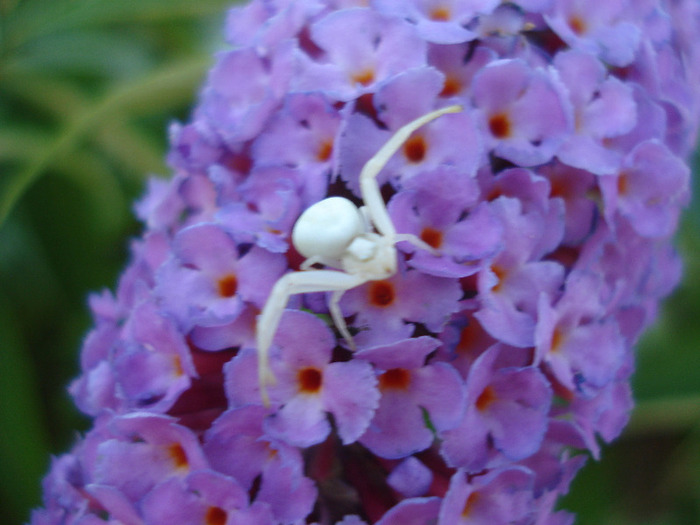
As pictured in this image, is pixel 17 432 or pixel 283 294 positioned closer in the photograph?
pixel 283 294

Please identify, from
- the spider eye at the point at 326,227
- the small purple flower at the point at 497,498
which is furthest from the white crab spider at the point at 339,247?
the small purple flower at the point at 497,498

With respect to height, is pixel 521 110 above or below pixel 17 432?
above

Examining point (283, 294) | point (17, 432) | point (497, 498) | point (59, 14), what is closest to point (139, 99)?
point (59, 14)

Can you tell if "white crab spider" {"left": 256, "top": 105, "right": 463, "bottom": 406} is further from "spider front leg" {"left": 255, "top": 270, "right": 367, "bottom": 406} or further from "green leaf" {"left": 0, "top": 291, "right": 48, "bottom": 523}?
"green leaf" {"left": 0, "top": 291, "right": 48, "bottom": 523}

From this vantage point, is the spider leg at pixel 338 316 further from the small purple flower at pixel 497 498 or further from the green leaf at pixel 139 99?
the green leaf at pixel 139 99

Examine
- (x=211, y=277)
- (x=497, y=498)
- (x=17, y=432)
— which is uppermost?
(x=211, y=277)

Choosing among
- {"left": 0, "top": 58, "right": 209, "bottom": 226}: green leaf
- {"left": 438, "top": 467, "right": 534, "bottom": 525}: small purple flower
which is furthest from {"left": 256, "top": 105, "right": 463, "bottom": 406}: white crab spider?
{"left": 0, "top": 58, "right": 209, "bottom": 226}: green leaf

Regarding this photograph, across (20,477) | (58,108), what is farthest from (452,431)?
(58,108)

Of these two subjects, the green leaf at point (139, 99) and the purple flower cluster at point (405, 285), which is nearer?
the purple flower cluster at point (405, 285)

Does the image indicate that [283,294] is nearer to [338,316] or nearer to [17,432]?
[338,316]

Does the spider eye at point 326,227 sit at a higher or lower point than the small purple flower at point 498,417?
higher
